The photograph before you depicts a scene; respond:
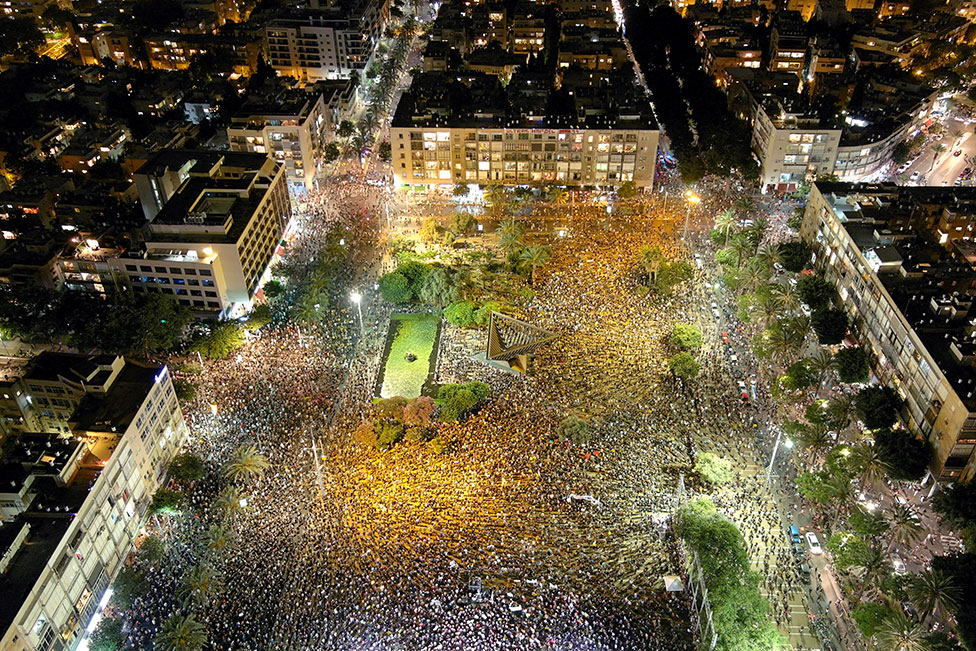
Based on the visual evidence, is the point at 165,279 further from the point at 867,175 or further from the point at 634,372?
the point at 867,175

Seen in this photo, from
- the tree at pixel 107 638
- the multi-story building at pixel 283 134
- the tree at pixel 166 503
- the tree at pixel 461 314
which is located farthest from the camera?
the multi-story building at pixel 283 134

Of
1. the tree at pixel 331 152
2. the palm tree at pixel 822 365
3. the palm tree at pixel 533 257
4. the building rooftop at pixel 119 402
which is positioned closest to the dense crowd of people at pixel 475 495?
the palm tree at pixel 533 257

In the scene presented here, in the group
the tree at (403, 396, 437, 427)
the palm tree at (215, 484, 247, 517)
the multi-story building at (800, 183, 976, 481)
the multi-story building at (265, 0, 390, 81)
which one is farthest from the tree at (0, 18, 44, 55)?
the multi-story building at (800, 183, 976, 481)

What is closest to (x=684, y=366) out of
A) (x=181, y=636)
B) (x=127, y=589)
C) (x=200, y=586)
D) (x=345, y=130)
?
(x=200, y=586)

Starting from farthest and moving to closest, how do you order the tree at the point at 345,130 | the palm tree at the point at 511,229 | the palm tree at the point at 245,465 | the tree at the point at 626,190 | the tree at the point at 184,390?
1. the tree at the point at 345,130
2. the tree at the point at 626,190
3. the palm tree at the point at 511,229
4. the tree at the point at 184,390
5. the palm tree at the point at 245,465

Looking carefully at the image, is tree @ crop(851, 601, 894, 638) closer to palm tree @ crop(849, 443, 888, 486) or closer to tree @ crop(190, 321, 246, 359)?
palm tree @ crop(849, 443, 888, 486)

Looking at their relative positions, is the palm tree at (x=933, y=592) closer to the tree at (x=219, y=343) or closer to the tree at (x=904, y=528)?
the tree at (x=904, y=528)

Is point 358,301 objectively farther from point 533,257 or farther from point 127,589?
point 127,589
